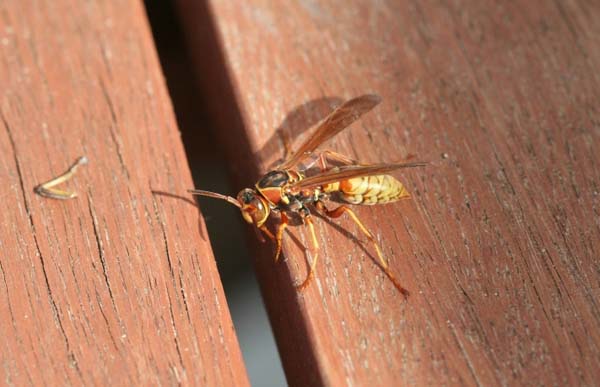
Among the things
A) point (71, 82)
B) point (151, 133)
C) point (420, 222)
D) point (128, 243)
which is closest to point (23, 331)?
point (128, 243)

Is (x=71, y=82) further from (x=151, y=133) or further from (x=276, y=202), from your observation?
(x=276, y=202)

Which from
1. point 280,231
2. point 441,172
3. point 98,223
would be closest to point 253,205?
point 280,231

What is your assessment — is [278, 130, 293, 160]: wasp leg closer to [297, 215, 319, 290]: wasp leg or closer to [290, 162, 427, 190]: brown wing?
[290, 162, 427, 190]: brown wing

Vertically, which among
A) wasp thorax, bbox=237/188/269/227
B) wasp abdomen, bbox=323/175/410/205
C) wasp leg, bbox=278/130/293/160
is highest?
wasp leg, bbox=278/130/293/160

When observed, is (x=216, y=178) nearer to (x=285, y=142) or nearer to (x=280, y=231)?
(x=285, y=142)

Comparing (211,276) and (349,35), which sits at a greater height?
(349,35)

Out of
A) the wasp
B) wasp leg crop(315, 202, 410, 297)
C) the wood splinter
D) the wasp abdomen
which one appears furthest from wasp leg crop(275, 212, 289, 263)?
the wood splinter

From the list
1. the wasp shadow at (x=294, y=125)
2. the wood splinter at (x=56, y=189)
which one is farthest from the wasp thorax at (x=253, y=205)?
the wood splinter at (x=56, y=189)
